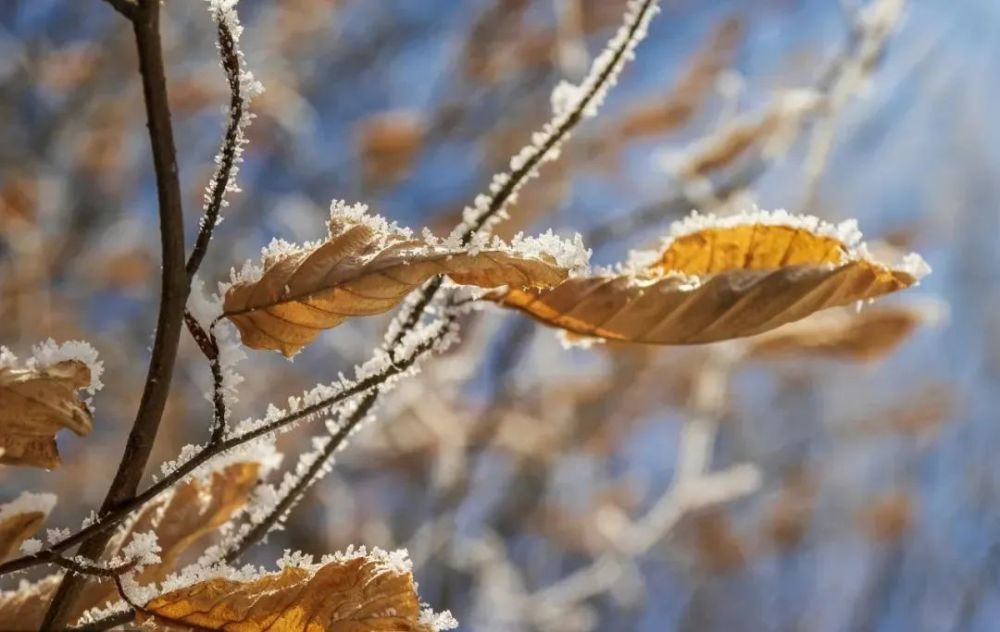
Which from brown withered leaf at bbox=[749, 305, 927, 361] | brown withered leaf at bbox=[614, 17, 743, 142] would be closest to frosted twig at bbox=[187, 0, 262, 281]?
brown withered leaf at bbox=[749, 305, 927, 361]

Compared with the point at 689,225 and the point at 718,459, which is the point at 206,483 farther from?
the point at 718,459

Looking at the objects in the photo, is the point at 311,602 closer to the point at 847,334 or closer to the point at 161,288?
the point at 161,288

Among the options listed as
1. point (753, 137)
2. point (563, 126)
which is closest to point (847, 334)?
point (753, 137)

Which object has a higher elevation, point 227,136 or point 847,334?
point 847,334

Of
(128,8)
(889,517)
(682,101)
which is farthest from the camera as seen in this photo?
(889,517)

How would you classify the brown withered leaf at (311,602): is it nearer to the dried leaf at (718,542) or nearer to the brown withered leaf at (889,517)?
the dried leaf at (718,542)

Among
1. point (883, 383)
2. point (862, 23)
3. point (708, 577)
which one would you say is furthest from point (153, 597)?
point (883, 383)

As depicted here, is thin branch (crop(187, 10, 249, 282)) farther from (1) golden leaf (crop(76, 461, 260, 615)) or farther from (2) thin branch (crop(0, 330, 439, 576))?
(1) golden leaf (crop(76, 461, 260, 615))
